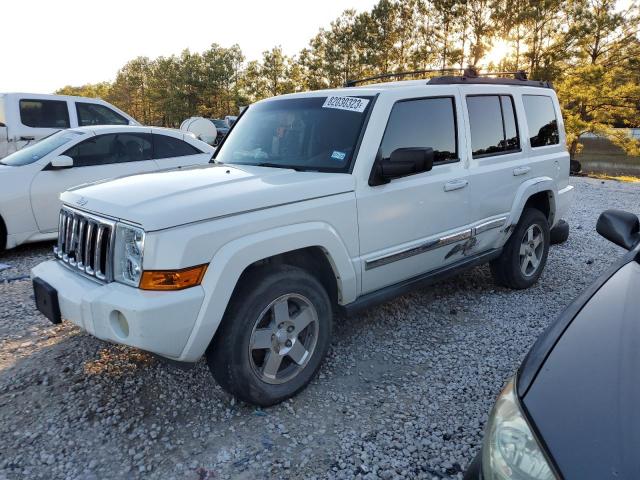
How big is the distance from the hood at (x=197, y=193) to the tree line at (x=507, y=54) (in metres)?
13.2

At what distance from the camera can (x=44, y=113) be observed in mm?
8688

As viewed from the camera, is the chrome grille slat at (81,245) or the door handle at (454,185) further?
the door handle at (454,185)

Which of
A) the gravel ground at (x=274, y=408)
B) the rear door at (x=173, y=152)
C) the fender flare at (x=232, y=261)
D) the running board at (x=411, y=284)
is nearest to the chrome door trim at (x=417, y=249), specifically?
the running board at (x=411, y=284)

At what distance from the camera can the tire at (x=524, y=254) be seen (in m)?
4.54

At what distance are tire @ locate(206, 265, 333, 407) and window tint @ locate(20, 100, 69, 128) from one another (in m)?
7.88

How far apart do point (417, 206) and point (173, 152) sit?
4.54 meters

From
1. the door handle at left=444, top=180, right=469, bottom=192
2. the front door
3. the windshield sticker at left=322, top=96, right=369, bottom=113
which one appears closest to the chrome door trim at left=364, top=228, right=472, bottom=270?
the front door

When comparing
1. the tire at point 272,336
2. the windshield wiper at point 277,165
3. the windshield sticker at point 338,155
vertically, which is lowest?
the tire at point 272,336

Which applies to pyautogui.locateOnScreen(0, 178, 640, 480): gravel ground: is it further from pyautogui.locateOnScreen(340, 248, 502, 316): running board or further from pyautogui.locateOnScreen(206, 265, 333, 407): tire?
pyautogui.locateOnScreen(340, 248, 502, 316): running board

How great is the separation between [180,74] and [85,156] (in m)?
46.4

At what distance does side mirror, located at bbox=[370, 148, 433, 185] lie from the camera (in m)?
2.95

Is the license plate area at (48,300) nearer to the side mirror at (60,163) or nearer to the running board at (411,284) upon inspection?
the running board at (411,284)

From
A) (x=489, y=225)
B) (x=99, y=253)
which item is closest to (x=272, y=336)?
(x=99, y=253)

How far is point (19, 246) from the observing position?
627cm
